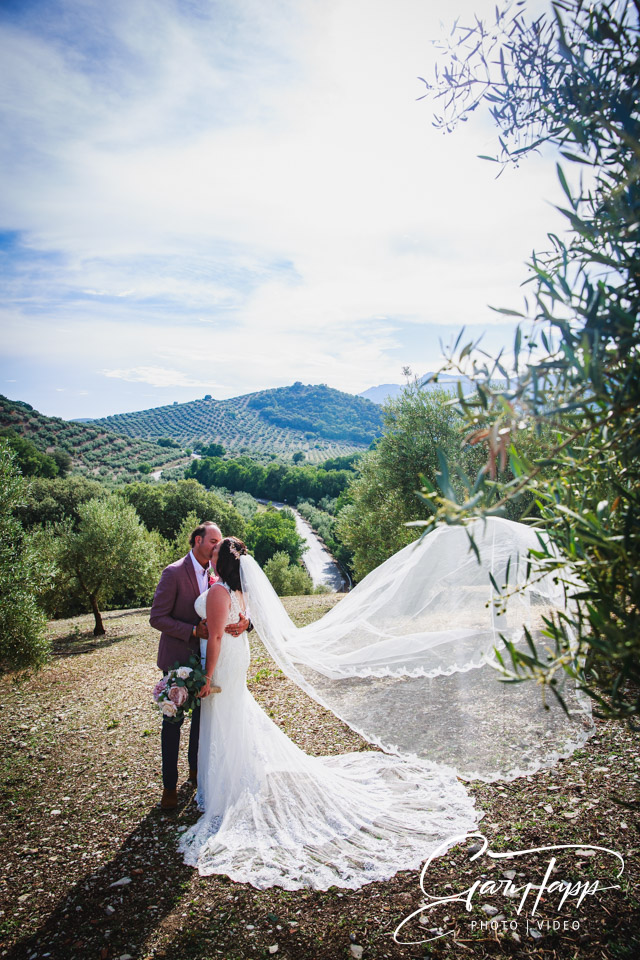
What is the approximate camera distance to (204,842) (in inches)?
176

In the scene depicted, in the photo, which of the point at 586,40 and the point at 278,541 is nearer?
the point at 586,40

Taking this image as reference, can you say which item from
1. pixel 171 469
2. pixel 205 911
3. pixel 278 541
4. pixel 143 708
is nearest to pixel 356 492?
pixel 143 708

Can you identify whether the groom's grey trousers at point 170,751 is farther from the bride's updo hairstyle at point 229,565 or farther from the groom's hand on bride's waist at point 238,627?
the bride's updo hairstyle at point 229,565

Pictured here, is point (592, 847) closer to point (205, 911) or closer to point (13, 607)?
point (205, 911)


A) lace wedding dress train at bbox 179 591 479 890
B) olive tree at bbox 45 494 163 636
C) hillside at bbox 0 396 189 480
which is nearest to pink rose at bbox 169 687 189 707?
lace wedding dress train at bbox 179 591 479 890

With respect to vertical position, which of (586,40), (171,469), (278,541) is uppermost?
(171,469)

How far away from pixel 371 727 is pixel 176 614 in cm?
283

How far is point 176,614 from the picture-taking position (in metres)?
5.25

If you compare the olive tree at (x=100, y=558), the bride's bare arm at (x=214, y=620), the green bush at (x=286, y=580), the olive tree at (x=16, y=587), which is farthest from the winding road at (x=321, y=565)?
the bride's bare arm at (x=214, y=620)

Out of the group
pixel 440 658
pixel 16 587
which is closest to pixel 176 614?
pixel 440 658

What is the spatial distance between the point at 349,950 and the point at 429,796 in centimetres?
178

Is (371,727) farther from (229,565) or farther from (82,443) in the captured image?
(82,443)

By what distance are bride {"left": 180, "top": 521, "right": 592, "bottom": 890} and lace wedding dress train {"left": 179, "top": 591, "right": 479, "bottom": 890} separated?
0.01 meters

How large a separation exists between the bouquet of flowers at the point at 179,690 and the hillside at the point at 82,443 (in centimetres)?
7717
